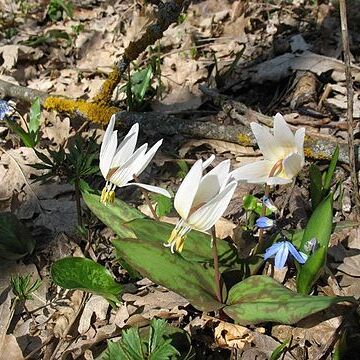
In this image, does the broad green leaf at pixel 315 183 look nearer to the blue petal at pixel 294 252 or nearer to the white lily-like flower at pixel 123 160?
the blue petal at pixel 294 252

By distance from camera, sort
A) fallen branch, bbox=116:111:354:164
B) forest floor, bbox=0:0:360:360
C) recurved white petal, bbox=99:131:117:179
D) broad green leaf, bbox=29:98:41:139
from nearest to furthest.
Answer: recurved white petal, bbox=99:131:117:179
forest floor, bbox=0:0:360:360
fallen branch, bbox=116:111:354:164
broad green leaf, bbox=29:98:41:139

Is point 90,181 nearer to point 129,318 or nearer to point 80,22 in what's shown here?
point 129,318

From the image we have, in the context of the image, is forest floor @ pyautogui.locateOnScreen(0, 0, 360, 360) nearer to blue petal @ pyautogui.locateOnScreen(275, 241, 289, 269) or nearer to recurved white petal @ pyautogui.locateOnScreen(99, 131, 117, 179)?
blue petal @ pyautogui.locateOnScreen(275, 241, 289, 269)

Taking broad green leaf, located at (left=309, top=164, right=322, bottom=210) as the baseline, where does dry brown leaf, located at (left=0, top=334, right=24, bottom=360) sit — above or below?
below

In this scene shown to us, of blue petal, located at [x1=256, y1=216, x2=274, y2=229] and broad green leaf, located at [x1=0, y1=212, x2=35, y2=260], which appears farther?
broad green leaf, located at [x1=0, y1=212, x2=35, y2=260]

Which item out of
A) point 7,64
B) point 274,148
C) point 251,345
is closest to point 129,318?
point 251,345

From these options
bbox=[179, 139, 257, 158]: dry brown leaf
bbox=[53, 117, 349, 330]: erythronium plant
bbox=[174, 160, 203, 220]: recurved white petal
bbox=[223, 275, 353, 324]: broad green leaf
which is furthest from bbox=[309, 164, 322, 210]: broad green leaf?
bbox=[179, 139, 257, 158]: dry brown leaf

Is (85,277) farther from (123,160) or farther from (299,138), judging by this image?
(299,138)
